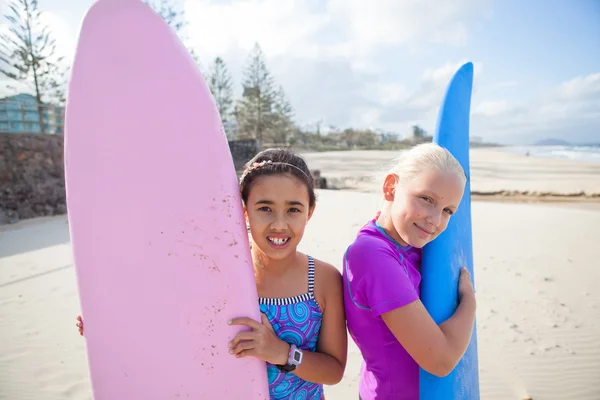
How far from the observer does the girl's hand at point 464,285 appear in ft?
4.51

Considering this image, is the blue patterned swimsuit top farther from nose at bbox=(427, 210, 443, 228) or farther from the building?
the building

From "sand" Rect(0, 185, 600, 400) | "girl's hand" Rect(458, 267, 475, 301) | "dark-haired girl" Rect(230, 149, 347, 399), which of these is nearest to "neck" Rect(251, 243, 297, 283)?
"dark-haired girl" Rect(230, 149, 347, 399)

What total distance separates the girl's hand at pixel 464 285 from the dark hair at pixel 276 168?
2.20ft

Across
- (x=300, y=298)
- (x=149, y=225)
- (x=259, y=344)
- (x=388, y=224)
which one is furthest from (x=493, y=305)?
(x=149, y=225)

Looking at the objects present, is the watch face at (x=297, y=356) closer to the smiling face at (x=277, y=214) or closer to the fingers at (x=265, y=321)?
the fingers at (x=265, y=321)

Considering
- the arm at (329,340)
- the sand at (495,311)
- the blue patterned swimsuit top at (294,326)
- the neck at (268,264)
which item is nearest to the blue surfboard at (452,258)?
the arm at (329,340)

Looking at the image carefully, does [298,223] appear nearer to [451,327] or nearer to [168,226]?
[168,226]

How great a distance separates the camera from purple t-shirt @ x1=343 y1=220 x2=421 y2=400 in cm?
108

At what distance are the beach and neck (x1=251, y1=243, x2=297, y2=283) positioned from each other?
51 cm

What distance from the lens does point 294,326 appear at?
1252 millimetres

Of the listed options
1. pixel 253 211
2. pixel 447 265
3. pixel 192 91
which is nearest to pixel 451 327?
pixel 447 265

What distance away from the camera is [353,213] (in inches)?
361

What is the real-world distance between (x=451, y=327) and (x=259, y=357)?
2.09 feet

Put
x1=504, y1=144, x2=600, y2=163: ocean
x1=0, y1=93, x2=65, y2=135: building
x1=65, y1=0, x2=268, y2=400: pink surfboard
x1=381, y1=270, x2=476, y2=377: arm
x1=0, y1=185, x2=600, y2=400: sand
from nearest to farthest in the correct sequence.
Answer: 1. x1=381, y1=270, x2=476, y2=377: arm
2. x1=65, y1=0, x2=268, y2=400: pink surfboard
3. x1=0, y1=185, x2=600, y2=400: sand
4. x1=0, y1=93, x2=65, y2=135: building
5. x1=504, y1=144, x2=600, y2=163: ocean
